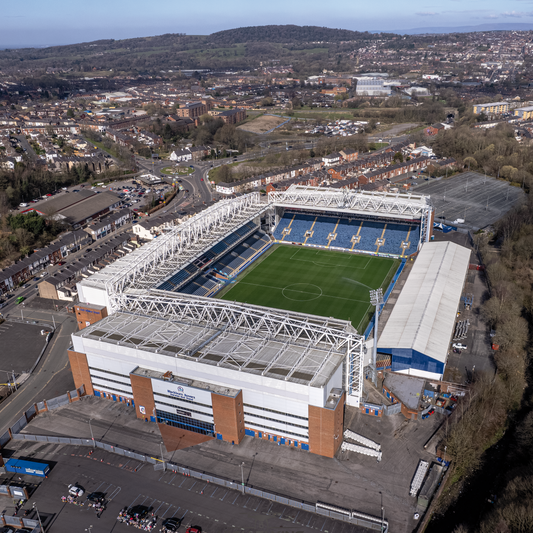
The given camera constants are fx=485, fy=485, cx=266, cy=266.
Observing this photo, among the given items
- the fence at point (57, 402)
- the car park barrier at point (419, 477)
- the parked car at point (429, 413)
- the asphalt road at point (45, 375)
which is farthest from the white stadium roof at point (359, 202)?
the fence at point (57, 402)

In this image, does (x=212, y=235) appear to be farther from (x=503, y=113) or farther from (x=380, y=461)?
(x=503, y=113)

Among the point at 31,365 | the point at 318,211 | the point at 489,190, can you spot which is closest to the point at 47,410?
the point at 31,365

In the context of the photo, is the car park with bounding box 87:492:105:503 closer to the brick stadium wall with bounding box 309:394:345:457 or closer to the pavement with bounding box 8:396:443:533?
the pavement with bounding box 8:396:443:533

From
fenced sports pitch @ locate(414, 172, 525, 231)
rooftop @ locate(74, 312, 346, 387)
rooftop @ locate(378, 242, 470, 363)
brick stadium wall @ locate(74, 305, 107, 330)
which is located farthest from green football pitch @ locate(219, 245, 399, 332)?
fenced sports pitch @ locate(414, 172, 525, 231)

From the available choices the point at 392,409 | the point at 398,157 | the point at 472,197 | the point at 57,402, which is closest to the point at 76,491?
the point at 57,402

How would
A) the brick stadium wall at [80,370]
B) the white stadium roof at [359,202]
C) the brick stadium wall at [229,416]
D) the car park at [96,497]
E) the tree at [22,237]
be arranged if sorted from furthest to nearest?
the tree at [22,237]
the white stadium roof at [359,202]
the brick stadium wall at [80,370]
the brick stadium wall at [229,416]
the car park at [96,497]

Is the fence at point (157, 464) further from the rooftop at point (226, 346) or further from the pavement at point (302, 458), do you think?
the rooftop at point (226, 346)
